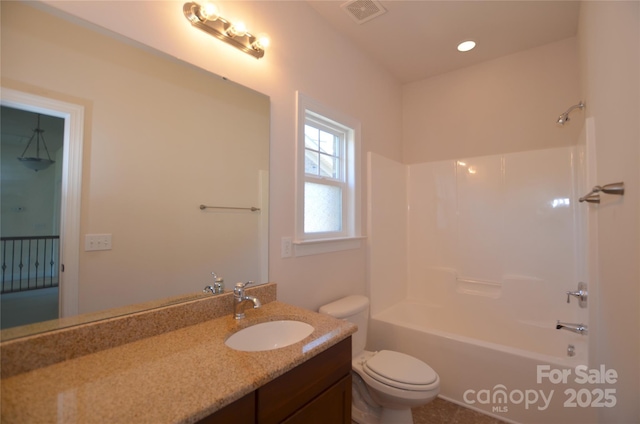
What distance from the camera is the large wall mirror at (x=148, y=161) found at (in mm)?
888

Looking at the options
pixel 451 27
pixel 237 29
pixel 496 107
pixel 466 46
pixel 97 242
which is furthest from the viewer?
pixel 496 107

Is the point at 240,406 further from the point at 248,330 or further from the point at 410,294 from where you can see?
the point at 410,294

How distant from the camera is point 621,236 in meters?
1.05

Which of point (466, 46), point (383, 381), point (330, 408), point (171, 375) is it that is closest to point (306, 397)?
point (330, 408)

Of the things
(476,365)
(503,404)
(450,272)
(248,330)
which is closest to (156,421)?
(248,330)

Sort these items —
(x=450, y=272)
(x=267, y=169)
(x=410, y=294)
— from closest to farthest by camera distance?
1. (x=267, y=169)
2. (x=450, y=272)
3. (x=410, y=294)

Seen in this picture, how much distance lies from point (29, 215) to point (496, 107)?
3.20m

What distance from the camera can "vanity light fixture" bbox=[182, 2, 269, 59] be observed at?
1206 mm

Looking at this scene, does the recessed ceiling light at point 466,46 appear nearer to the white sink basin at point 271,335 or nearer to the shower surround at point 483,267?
the shower surround at point 483,267

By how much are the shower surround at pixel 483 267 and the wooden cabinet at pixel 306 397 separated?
122cm

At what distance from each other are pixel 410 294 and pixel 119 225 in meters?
2.67

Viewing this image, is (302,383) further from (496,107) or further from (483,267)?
(496,107)

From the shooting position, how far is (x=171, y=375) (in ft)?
2.49

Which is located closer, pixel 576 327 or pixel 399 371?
pixel 399 371
